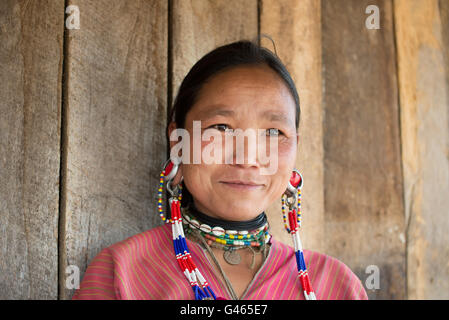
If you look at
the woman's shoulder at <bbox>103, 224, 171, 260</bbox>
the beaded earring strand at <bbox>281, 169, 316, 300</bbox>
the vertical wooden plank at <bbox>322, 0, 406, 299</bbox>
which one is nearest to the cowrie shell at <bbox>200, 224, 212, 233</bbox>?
the woman's shoulder at <bbox>103, 224, 171, 260</bbox>

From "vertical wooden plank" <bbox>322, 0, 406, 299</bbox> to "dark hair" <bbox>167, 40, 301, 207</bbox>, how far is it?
60 centimetres

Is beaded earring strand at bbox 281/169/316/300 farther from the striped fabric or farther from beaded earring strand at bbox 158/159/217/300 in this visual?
beaded earring strand at bbox 158/159/217/300

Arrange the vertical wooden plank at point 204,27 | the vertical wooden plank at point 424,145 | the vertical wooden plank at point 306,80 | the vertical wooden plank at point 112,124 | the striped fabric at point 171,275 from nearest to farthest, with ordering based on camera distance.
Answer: the striped fabric at point 171,275, the vertical wooden plank at point 112,124, the vertical wooden plank at point 204,27, the vertical wooden plank at point 306,80, the vertical wooden plank at point 424,145

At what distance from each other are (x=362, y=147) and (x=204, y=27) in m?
0.94

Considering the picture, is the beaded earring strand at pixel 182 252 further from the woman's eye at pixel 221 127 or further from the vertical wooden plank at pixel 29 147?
the vertical wooden plank at pixel 29 147

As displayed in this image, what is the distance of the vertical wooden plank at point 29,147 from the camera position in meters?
1.48

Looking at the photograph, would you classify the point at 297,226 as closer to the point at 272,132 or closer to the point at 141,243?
the point at 272,132

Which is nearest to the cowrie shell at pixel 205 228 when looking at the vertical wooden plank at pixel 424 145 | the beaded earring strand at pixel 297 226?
the beaded earring strand at pixel 297 226

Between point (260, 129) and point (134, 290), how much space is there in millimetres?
635

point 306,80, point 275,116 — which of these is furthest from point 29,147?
point 306,80

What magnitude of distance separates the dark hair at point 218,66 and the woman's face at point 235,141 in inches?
1.0

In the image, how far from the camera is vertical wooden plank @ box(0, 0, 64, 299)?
1.48m

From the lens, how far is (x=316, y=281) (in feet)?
5.16

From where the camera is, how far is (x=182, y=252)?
1.49m
